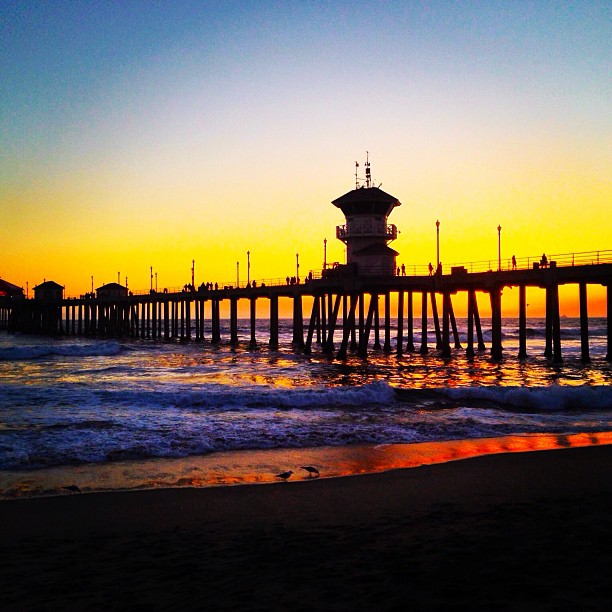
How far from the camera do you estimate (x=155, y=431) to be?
12930 millimetres

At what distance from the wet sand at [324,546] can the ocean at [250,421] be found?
1.41m

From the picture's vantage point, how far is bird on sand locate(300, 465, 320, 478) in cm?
902

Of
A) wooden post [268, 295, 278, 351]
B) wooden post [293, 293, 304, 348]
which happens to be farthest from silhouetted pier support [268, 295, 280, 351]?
wooden post [293, 293, 304, 348]

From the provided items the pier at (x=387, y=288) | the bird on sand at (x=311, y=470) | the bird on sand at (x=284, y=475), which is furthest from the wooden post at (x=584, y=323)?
the bird on sand at (x=284, y=475)

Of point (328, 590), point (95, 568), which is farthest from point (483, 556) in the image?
point (95, 568)

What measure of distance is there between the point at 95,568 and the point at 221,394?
541 inches

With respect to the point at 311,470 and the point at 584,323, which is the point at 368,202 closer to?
the point at 584,323

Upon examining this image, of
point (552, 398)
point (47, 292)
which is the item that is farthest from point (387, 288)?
point (47, 292)

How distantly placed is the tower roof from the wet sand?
34.2 m

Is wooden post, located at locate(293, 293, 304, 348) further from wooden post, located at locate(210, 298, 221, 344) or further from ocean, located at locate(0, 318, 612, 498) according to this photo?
ocean, located at locate(0, 318, 612, 498)

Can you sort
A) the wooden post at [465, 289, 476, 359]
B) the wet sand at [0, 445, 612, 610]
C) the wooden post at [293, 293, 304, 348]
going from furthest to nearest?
the wooden post at [293, 293, 304, 348], the wooden post at [465, 289, 476, 359], the wet sand at [0, 445, 612, 610]

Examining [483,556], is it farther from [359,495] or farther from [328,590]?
[359,495]

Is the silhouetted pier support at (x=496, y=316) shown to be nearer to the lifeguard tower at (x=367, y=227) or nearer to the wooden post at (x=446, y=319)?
the wooden post at (x=446, y=319)

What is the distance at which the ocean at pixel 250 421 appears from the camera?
31.7ft
